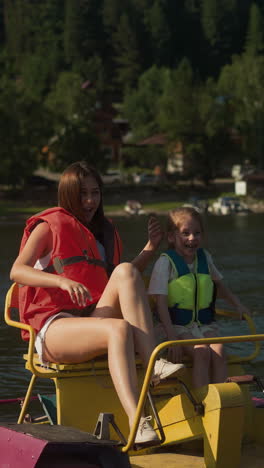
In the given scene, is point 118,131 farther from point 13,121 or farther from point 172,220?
point 172,220

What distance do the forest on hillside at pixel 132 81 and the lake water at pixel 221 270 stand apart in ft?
70.0

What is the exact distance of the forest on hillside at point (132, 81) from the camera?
83000mm

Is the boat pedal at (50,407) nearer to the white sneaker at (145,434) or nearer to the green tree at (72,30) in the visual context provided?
the white sneaker at (145,434)

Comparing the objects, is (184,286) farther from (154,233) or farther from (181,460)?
(181,460)

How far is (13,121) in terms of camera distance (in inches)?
3100

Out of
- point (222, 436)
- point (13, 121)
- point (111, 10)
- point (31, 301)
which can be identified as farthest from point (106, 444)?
point (111, 10)

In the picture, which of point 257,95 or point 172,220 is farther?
point 257,95

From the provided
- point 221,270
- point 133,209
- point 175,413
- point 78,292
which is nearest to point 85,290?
point 78,292

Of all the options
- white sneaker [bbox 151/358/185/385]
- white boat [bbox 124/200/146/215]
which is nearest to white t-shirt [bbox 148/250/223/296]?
white sneaker [bbox 151/358/185/385]

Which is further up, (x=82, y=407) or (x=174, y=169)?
(x=82, y=407)

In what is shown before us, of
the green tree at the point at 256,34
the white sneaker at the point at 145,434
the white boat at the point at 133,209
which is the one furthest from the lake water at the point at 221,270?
the green tree at the point at 256,34

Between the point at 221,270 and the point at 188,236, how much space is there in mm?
19606

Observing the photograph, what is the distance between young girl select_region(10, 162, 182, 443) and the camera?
17.5ft

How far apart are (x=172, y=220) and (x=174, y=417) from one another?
1200mm
